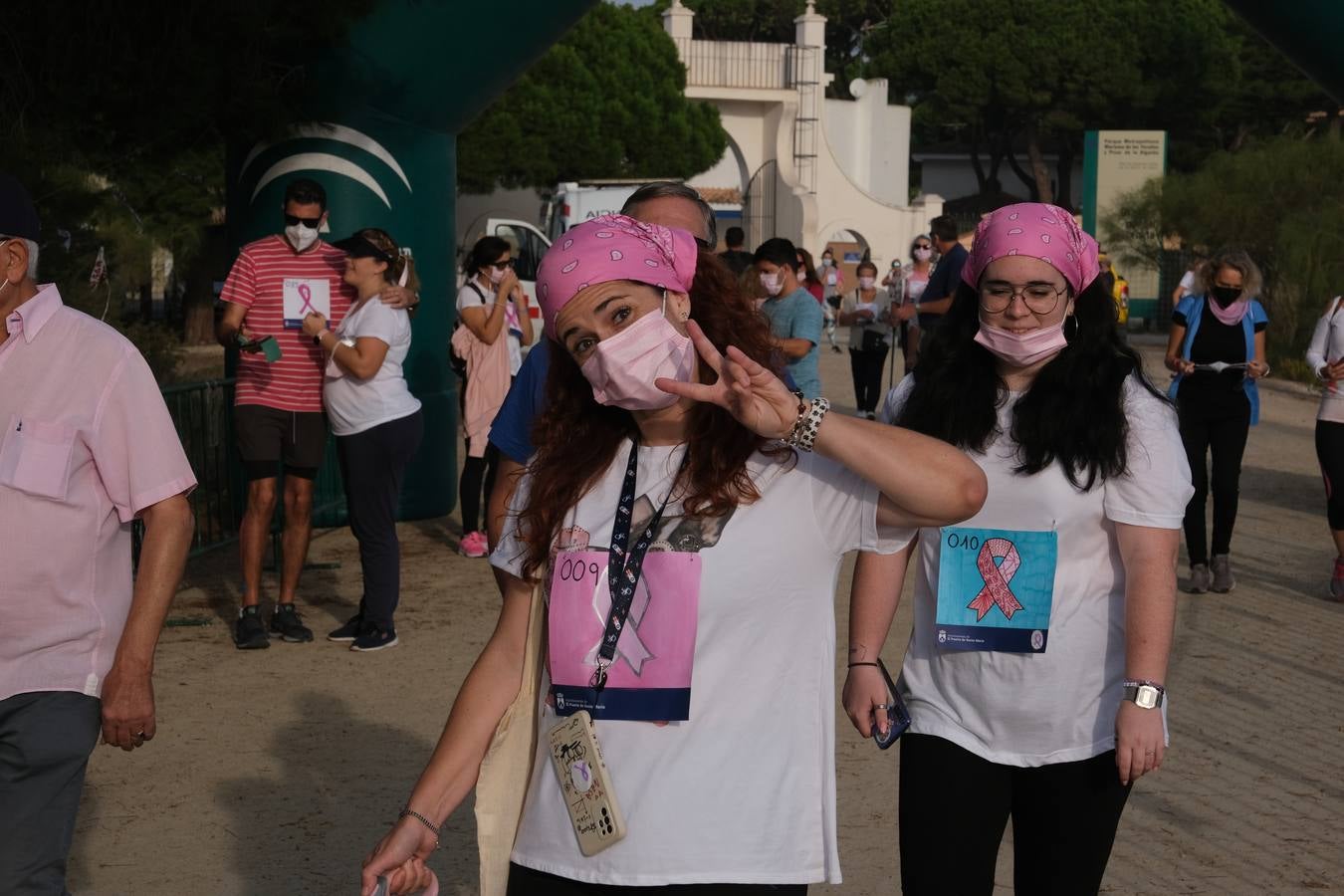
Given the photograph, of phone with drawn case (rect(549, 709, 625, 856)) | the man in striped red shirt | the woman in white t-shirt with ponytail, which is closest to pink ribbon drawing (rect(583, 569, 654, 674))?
phone with drawn case (rect(549, 709, 625, 856))

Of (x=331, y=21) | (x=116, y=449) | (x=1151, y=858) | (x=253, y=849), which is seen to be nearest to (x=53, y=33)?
(x=331, y=21)

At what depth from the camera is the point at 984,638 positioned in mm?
3326

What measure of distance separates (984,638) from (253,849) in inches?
111

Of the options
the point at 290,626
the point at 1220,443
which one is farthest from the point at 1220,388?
the point at 290,626

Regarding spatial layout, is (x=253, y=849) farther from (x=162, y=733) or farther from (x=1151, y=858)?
(x=1151, y=858)

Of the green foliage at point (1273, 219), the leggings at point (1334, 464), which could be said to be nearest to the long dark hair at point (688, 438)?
the leggings at point (1334, 464)

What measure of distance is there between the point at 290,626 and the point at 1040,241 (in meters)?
5.36

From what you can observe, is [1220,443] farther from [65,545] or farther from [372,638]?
[65,545]

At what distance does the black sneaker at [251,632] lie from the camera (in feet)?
25.7

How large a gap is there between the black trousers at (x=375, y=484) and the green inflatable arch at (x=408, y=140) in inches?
124

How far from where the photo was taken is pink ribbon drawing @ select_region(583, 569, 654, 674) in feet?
8.26

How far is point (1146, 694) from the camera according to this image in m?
3.22

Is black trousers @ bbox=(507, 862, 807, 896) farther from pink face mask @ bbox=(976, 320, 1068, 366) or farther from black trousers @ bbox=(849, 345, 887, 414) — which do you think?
black trousers @ bbox=(849, 345, 887, 414)

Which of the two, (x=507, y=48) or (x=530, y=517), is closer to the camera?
(x=530, y=517)
